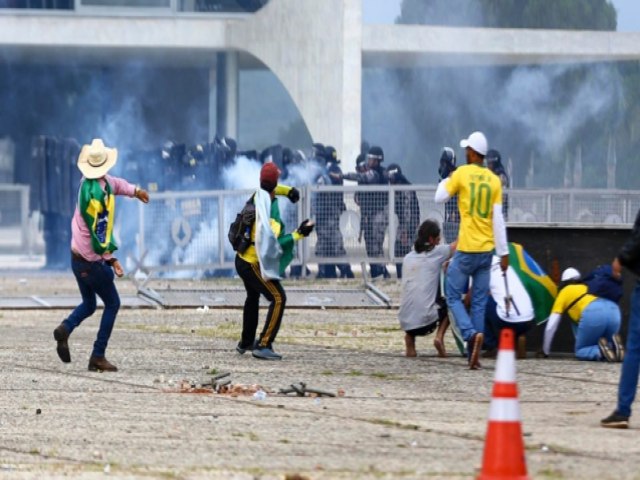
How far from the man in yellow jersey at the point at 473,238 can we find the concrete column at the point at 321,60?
26394 millimetres

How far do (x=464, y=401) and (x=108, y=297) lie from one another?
3.10 meters

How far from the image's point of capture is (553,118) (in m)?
46.2

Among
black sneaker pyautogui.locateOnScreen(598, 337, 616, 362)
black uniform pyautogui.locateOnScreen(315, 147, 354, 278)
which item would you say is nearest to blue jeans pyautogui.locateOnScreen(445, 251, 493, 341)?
black sneaker pyautogui.locateOnScreen(598, 337, 616, 362)

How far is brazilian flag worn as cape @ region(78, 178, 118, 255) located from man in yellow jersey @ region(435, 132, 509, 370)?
2.35 meters

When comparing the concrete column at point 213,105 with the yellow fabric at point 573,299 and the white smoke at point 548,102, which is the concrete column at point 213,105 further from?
the yellow fabric at point 573,299

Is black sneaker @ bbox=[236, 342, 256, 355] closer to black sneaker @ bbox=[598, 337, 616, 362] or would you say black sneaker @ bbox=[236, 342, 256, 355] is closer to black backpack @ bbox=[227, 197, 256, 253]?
black backpack @ bbox=[227, 197, 256, 253]

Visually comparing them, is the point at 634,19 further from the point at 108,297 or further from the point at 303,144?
the point at 108,297

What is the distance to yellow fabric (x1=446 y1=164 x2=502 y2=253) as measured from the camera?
12.7 m

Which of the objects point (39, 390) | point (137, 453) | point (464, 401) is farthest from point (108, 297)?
point (137, 453)

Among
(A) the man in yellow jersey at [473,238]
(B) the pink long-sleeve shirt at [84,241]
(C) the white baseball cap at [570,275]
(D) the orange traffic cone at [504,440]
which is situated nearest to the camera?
(D) the orange traffic cone at [504,440]

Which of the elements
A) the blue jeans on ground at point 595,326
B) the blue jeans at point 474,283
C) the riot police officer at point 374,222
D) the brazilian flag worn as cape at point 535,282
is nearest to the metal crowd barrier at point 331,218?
the riot police officer at point 374,222

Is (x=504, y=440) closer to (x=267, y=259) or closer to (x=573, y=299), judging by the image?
(x=573, y=299)

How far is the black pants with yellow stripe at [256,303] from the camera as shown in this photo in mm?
13625

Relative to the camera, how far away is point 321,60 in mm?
40656
